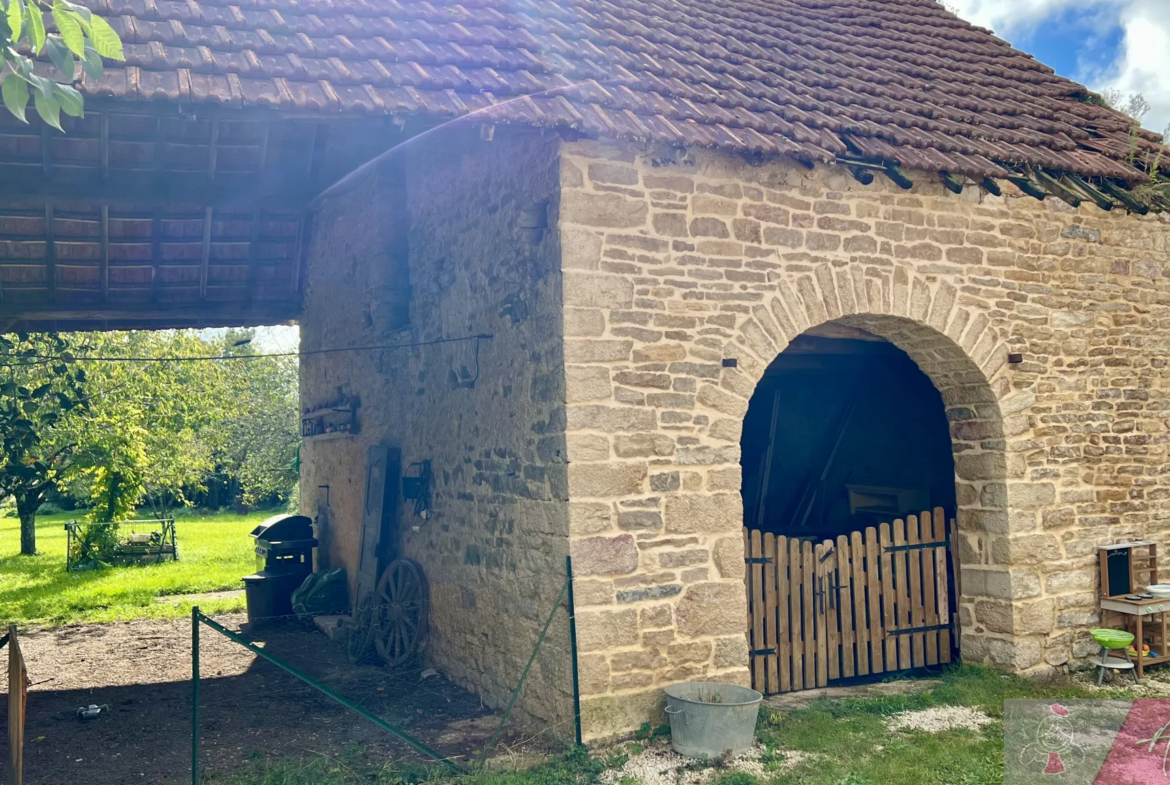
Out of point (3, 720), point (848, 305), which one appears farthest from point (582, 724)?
point (3, 720)

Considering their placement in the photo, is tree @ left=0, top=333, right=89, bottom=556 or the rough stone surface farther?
tree @ left=0, top=333, right=89, bottom=556

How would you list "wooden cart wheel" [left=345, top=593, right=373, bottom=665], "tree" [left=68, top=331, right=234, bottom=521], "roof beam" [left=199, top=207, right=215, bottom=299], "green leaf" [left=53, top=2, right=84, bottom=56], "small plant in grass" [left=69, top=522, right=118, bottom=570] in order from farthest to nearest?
"small plant in grass" [left=69, top=522, right=118, bottom=570]
"tree" [left=68, top=331, right=234, bottom=521]
"roof beam" [left=199, top=207, right=215, bottom=299]
"wooden cart wheel" [left=345, top=593, right=373, bottom=665]
"green leaf" [left=53, top=2, right=84, bottom=56]

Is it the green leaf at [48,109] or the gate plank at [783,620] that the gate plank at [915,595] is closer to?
the gate plank at [783,620]

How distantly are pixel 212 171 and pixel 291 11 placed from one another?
233 cm

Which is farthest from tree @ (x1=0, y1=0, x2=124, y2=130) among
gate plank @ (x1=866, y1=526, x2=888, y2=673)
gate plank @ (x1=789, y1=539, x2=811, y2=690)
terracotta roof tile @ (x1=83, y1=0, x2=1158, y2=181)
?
gate plank @ (x1=866, y1=526, x2=888, y2=673)

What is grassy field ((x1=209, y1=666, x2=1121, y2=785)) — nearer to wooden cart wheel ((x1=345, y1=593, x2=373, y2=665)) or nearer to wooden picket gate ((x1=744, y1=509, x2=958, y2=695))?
wooden picket gate ((x1=744, y1=509, x2=958, y2=695))

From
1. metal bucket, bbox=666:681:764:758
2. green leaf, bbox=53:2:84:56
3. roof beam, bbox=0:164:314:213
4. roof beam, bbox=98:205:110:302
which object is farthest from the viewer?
roof beam, bbox=98:205:110:302

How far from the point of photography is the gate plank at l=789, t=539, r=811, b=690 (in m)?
6.98

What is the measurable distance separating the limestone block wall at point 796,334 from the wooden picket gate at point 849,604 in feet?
0.81

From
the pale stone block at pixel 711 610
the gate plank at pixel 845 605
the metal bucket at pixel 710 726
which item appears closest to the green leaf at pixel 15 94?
the metal bucket at pixel 710 726

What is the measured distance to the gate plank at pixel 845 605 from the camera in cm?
719

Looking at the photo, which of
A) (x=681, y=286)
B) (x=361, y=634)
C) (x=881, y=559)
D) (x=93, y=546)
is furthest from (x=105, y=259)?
(x=93, y=546)

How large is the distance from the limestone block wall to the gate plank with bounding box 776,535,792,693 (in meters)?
0.88

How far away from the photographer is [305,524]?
11.5 metres
